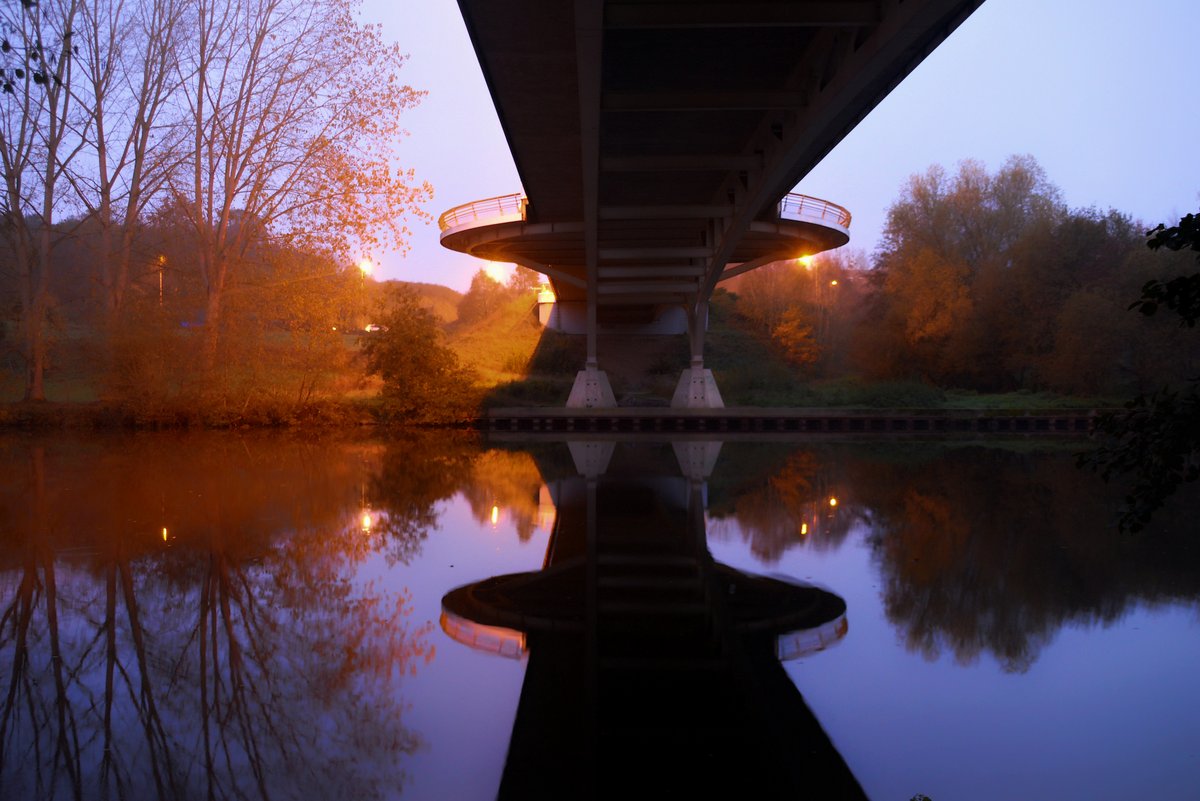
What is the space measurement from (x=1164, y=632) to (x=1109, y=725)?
95.6 inches

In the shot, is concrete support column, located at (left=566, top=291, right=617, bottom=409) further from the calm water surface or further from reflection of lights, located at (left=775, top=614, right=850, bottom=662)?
reflection of lights, located at (left=775, top=614, right=850, bottom=662)

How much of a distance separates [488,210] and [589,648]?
2496 centimetres

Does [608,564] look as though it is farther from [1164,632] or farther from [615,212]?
[615,212]

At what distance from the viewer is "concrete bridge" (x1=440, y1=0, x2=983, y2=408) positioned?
11555 millimetres

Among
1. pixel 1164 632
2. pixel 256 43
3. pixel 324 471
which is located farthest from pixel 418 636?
pixel 256 43

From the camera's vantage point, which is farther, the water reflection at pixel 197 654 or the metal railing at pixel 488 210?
the metal railing at pixel 488 210

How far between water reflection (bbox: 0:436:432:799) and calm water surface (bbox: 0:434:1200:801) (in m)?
0.03

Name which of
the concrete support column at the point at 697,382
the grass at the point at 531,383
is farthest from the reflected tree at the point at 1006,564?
the grass at the point at 531,383

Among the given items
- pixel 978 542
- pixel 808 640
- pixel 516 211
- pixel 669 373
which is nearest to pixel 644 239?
pixel 516 211

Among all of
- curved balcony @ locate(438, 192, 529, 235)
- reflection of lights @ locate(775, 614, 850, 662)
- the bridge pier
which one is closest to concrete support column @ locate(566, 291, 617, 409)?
the bridge pier

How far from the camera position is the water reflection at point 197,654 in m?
4.52

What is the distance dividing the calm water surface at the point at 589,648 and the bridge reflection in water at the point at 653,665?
0.03 metres

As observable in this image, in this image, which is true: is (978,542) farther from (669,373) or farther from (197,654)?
(669,373)

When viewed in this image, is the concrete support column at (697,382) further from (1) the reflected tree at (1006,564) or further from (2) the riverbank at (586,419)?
(1) the reflected tree at (1006,564)
